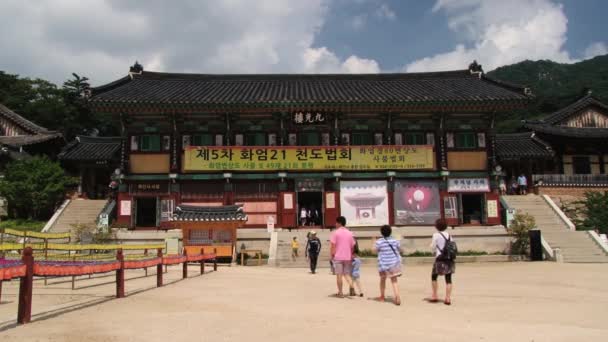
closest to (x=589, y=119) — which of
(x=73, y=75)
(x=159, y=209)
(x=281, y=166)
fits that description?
(x=281, y=166)

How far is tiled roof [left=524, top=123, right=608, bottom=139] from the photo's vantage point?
107ft

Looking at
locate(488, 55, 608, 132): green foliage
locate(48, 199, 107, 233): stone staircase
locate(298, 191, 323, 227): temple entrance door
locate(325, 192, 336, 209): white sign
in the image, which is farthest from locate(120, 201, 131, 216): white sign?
locate(488, 55, 608, 132): green foliage

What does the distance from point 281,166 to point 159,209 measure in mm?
6892

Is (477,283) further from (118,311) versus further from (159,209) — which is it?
(159,209)

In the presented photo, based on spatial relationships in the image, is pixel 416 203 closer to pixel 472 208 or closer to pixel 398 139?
pixel 398 139

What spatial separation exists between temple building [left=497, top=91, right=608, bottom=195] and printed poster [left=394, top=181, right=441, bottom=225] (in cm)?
799

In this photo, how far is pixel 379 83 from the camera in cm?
3067

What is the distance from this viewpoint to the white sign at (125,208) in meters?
24.8

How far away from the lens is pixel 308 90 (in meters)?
28.5

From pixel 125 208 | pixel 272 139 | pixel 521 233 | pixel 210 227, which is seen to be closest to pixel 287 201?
pixel 272 139

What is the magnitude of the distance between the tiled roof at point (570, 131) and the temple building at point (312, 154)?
8562 millimetres

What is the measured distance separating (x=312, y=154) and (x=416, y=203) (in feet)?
20.3

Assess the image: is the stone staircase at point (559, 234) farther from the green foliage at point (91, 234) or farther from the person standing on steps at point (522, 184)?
the green foliage at point (91, 234)

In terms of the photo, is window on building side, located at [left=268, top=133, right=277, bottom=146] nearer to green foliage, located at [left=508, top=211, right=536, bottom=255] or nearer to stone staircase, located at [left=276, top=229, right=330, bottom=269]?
stone staircase, located at [left=276, top=229, right=330, bottom=269]
